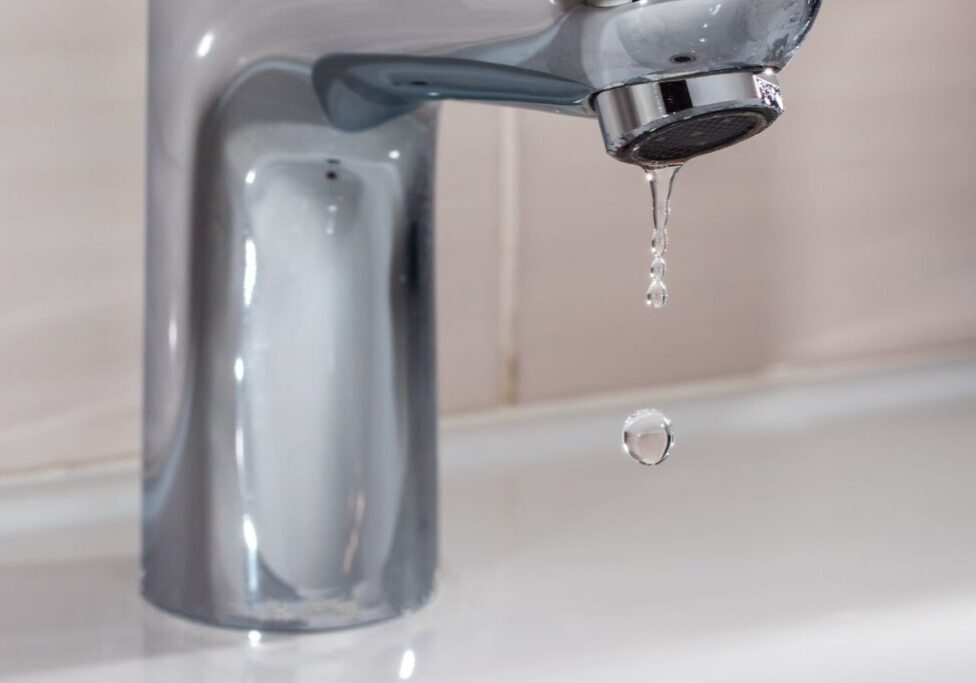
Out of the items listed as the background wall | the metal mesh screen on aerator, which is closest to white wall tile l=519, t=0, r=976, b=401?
the background wall

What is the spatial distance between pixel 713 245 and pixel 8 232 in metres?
0.32

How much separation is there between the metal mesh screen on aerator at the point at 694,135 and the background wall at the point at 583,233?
238 millimetres

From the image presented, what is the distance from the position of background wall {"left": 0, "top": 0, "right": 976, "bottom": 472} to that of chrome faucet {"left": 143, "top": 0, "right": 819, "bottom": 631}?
5.0 inches

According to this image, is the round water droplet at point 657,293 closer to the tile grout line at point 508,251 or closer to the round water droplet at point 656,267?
the round water droplet at point 656,267

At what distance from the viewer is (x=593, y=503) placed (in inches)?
18.9

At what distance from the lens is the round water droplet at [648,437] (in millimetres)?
339

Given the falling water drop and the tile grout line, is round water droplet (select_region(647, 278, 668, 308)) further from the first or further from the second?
the tile grout line

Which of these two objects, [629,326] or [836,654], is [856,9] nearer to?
[629,326]

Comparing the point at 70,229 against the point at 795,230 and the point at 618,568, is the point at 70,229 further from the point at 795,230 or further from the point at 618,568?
the point at 795,230

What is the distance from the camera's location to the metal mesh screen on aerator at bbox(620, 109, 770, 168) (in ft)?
0.92

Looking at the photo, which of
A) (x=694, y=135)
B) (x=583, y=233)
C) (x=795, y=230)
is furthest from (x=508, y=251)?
(x=694, y=135)

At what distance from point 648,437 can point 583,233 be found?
0.86 ft

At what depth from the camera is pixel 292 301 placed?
0.33 meters

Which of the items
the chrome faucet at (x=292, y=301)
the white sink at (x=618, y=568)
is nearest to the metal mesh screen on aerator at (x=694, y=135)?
the chrome faucet at (x=292, y=301)
